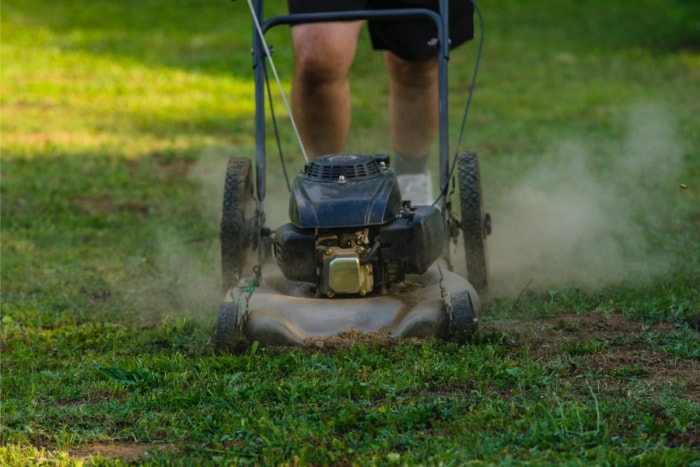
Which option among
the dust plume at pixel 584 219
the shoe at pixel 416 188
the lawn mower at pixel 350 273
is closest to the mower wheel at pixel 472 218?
the lawn mower at pixel 350 273

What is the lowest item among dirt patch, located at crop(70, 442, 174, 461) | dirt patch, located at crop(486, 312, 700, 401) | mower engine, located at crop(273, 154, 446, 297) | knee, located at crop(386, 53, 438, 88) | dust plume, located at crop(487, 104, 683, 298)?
dust plume, located at crop(487, 104, 683, 298)

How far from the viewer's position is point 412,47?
408cm

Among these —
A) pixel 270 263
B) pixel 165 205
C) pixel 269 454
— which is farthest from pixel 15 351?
pixel 165 205

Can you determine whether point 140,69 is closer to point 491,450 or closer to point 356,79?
point 356,79

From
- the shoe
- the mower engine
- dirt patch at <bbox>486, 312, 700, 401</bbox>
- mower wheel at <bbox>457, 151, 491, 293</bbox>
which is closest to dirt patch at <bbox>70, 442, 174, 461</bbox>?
the mower engine

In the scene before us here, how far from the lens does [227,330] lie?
10.3ft

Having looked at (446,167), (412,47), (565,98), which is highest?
(412,47)

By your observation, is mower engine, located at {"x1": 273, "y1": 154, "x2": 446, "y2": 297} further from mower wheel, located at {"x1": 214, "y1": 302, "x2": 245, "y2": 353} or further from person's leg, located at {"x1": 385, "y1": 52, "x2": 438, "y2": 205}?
person's leg, located at {"x1": 385, "y1": 52, "x2": 438, "y2": 205}

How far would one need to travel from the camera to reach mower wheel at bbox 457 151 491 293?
3617mm

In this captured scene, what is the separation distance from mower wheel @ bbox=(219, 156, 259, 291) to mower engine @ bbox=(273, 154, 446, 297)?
0.31 m

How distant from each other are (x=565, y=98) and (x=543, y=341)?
15.6ft

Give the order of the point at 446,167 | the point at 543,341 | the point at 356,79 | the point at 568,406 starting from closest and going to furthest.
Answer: the point at 568,406 < the point at 543,341 < the point at 446,167 < the point at 356,79

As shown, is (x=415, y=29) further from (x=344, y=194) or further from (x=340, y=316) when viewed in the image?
(x=340, y=316)

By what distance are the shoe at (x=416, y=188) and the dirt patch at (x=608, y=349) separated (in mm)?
835
